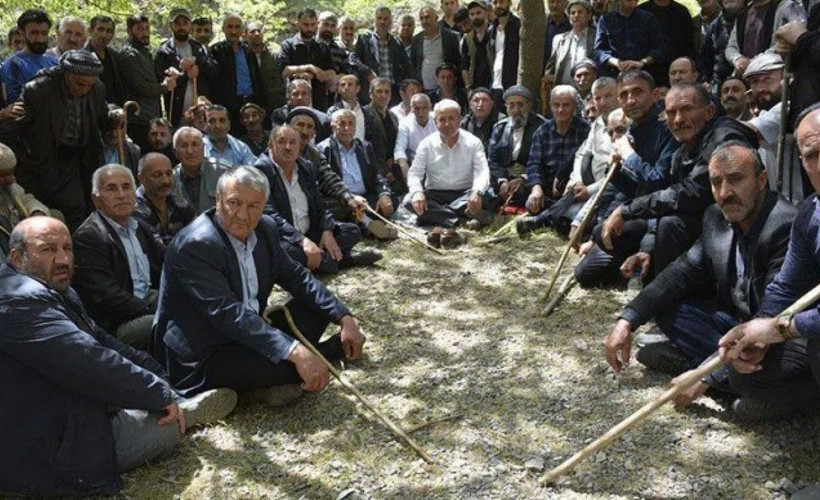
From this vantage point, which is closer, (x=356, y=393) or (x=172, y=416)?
(x=172, y=416)

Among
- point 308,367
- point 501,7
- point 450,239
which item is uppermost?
point 501,7

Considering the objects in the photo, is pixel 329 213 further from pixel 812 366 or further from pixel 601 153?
pixel 812 366

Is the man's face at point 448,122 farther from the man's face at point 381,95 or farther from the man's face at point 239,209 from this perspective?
the man's face at point 239,209

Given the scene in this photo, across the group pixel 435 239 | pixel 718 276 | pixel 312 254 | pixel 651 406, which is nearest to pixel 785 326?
pixel 651 406

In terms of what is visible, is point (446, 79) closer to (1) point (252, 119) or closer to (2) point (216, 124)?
(1) point (252, 119)

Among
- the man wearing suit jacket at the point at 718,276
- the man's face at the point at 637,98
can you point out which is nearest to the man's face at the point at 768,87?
the man's face at the point at 637,98

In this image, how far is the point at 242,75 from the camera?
9531 millimetres

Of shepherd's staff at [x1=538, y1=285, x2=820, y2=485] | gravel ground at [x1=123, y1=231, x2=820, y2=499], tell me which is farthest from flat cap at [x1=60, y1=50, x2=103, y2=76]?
shepherd's staff at [x1=538, y1=285, x2=820, y2=485]

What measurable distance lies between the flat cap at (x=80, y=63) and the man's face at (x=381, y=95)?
13.0ft

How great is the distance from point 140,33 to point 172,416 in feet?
18.9

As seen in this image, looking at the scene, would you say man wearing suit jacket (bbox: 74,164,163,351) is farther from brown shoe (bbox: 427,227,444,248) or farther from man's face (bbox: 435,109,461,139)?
man's face (bbox: 435,109,461,139)

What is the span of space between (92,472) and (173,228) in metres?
2.88

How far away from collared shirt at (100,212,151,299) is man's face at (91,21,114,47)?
11.4 feet

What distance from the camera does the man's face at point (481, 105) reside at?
948 cm
